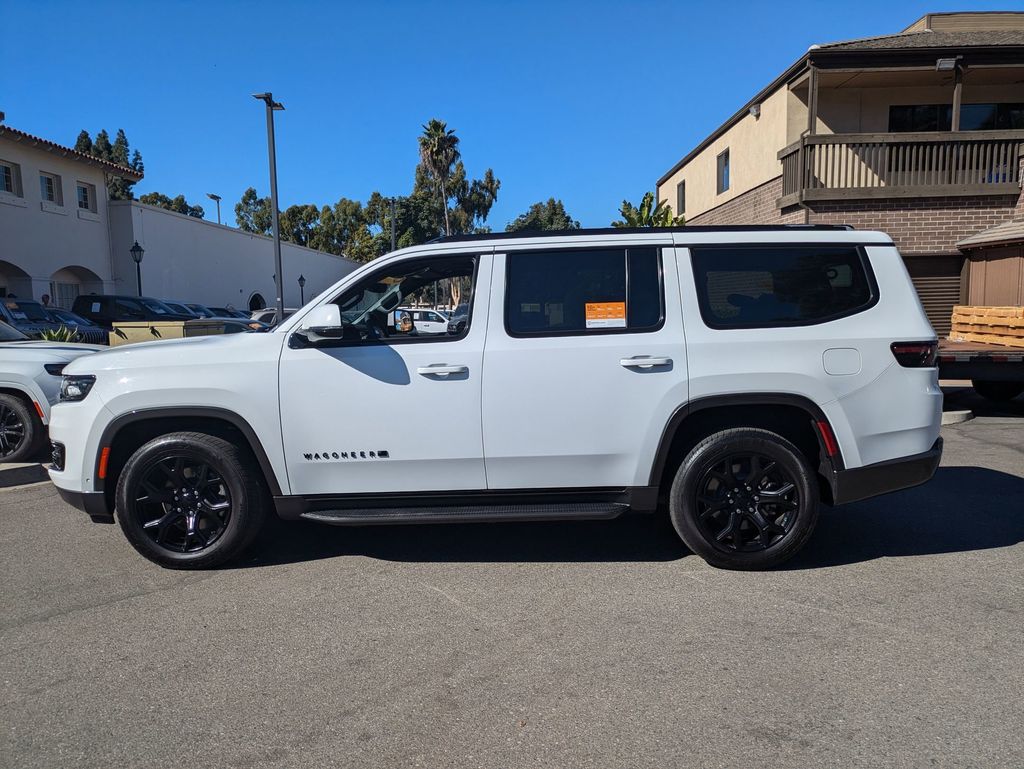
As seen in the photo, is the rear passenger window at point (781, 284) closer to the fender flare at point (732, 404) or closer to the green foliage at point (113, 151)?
the fender flare at point (732, 404)

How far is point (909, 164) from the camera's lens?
1595cm

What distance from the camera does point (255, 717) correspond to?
3014 millimetres

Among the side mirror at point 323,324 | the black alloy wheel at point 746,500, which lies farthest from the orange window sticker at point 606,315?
the side mirror at point 323,324

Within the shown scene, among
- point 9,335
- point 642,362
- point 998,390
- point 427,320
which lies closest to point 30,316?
point 9,335

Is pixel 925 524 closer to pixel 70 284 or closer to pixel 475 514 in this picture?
pixel 475 514

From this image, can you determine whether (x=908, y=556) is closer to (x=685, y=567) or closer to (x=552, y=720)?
(x=685, y=567)

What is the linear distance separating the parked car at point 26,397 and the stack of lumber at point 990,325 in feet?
36.9

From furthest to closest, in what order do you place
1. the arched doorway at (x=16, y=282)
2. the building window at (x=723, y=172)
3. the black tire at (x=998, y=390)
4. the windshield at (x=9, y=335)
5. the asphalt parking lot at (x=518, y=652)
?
the arched doorway at (x=16, y=282) → the building window at (x=723, y=172) → the black tire at (x=998, y=390) → the windshield at (x=9, y=335) → the asphalt parking lot at (x=518, y=652)

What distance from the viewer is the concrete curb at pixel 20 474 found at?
6953 mm

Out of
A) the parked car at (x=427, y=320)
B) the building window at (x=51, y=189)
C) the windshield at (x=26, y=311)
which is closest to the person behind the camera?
the parked car at (x=427, y=320)

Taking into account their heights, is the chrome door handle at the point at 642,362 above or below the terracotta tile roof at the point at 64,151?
below

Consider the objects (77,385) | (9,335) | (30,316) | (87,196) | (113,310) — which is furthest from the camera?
(87,196)

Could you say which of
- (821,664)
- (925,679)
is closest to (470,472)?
(821,664)

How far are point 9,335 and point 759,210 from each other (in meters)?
16.1
